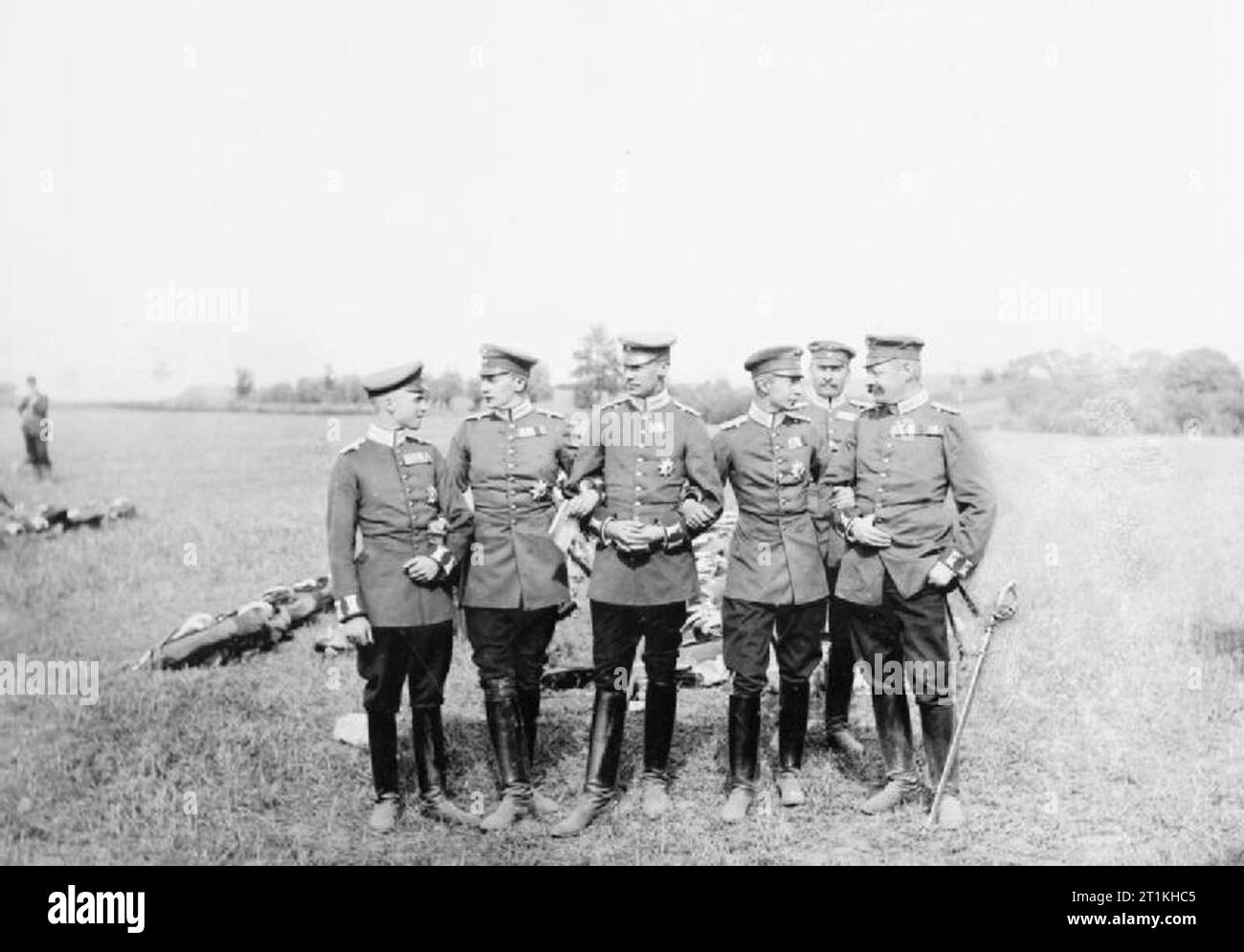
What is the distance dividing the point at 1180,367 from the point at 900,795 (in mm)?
3987

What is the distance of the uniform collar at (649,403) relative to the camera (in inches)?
219

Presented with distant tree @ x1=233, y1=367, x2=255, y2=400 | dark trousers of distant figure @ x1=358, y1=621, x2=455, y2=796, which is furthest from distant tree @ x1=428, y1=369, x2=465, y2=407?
dark trousers of distant figure @ x1=358, y1=621, x2=455, y2=796

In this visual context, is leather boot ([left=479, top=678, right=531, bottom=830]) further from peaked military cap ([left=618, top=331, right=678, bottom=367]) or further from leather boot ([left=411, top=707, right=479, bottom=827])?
peaked military cap ([left=618, top=331, right=678, bottom=367])

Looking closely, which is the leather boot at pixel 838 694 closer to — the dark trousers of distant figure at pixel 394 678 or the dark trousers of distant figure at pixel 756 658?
the dark trousers of distant figure at pixel 756 658

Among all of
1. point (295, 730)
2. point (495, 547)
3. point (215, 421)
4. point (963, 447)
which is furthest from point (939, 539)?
point (215, 421)

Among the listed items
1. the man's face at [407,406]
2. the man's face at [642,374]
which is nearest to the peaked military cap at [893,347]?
the man's face at [642,374]

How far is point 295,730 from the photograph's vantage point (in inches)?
253

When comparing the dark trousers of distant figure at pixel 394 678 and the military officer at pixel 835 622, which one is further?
the military officer at pixel 835 622

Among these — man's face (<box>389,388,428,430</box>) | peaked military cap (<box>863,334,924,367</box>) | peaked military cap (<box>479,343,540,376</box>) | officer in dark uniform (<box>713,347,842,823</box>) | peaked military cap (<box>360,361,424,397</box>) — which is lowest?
officer in dark uniform (<box>713,347,842,823</box>)

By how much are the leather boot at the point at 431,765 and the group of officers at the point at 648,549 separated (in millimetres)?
10

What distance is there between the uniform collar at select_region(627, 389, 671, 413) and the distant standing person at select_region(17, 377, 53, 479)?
4.96 m

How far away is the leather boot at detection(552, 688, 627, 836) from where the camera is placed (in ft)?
18.1

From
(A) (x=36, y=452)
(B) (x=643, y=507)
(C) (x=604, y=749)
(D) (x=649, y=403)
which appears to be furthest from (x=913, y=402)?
(A) (x=36, y=452)
